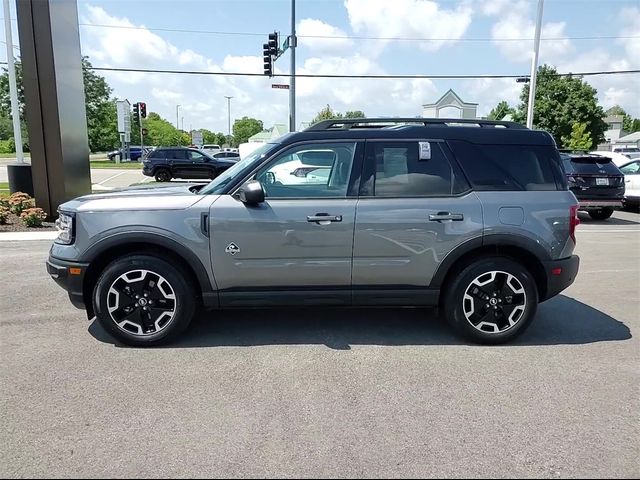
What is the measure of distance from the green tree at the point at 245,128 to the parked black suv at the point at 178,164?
88742mm

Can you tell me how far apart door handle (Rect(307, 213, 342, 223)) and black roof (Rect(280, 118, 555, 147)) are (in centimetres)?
70

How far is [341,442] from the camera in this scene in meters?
2.83

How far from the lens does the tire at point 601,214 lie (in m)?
12.9

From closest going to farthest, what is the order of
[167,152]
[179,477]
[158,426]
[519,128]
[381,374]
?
[179,477] < [158,426] < [381,374] < [519,128] < [167,152]

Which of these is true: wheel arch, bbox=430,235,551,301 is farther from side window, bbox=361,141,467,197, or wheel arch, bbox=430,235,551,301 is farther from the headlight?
the headlight

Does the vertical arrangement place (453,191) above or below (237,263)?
above

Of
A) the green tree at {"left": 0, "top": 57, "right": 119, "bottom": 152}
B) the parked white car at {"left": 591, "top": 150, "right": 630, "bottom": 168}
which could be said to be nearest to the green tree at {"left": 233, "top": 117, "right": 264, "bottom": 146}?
the green tree at {"left": 0, "top": 57, "right": 119, "bottom": 152}

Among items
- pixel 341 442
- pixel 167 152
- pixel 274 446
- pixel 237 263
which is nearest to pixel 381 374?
pixel 341 442

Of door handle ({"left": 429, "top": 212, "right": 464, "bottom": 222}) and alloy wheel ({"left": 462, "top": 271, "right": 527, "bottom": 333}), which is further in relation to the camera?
alloy wheel ({"left": 462, "top": 271, "right": 527, "bottom": 333})

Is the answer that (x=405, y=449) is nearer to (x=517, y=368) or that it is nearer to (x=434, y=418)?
(x=434, y=418)

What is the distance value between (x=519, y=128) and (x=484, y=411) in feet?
8.48

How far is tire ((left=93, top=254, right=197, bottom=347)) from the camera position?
4.03m

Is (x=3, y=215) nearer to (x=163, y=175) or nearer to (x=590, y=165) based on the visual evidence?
(x=590, y=165)

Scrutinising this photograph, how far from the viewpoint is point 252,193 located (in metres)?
3.90
